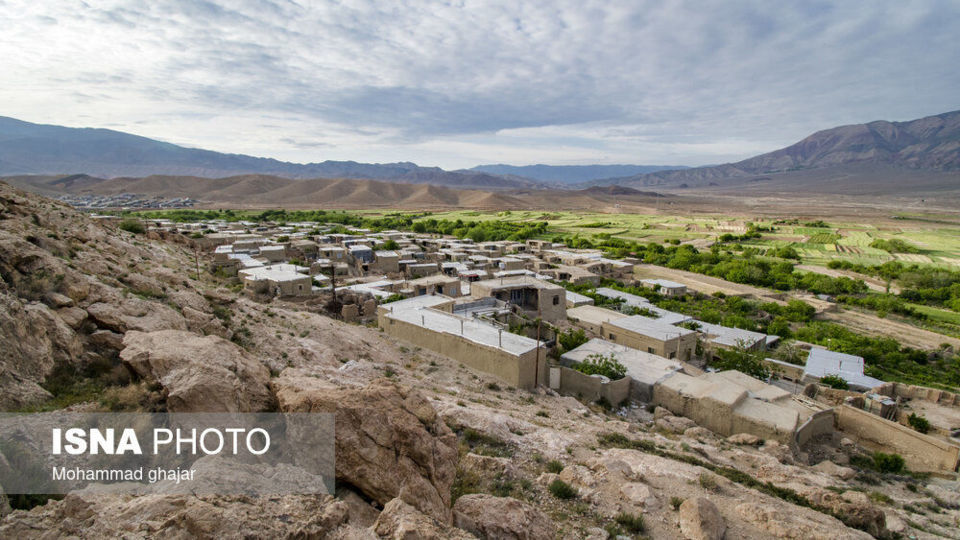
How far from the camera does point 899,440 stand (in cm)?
1596

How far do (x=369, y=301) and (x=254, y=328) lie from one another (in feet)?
33.2

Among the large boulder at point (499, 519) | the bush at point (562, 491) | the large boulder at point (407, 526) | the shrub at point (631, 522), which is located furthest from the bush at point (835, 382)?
the large boulder at point (407, 526)

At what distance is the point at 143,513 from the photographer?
12.8 ft

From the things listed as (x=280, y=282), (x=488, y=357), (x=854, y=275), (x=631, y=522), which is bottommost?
(x=854, y=275)

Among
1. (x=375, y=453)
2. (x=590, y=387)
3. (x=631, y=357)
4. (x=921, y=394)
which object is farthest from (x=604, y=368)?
(x=921, y=394)

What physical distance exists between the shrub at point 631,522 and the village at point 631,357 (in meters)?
7.80

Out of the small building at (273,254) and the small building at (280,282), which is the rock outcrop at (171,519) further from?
the small building at (273,254)

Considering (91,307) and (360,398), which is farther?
(91,307)

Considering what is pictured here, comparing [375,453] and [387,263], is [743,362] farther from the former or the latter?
[387,263]

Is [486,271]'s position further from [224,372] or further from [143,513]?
[143,513]

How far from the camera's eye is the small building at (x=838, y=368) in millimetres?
20359

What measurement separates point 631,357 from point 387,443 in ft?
51.4

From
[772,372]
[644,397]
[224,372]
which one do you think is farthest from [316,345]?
[772,372]

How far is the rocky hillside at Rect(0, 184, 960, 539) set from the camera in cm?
453
